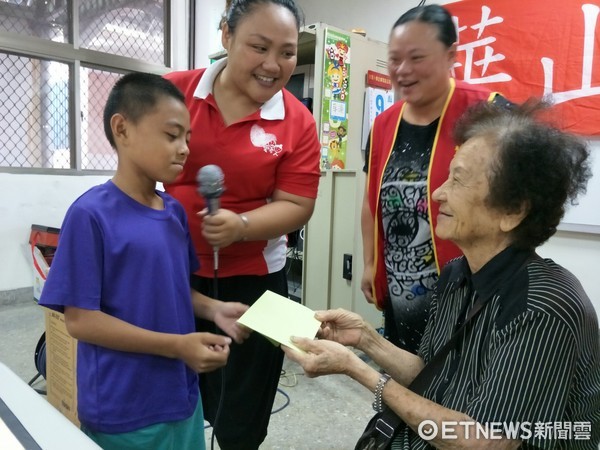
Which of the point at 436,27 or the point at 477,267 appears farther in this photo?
the point at 436,27

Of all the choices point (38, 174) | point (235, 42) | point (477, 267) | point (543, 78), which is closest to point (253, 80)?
point (235, 42)

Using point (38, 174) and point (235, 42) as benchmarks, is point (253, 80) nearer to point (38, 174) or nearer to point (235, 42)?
point (235, 42)

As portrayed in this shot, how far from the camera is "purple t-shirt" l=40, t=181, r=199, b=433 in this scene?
33.3 inches

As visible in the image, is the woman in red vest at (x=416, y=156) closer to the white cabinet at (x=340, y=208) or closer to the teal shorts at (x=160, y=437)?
the teal shorts at (x=160, y=437)

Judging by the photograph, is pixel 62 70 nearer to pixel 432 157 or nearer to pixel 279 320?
pixel 432 157

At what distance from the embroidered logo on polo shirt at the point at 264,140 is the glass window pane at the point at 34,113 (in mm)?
3149

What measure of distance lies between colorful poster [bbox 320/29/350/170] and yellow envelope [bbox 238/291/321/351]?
1.73m

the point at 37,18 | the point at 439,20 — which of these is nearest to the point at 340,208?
the point at 439,20

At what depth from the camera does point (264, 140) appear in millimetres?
1187

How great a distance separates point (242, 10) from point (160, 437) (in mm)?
1004

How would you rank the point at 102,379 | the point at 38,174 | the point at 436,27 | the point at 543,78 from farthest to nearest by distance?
the point at 38,174 → the point at 543,78 → the point at 436,27 → the point at 102,379

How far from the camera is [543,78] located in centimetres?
224

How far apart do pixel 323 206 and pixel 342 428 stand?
1230 mm

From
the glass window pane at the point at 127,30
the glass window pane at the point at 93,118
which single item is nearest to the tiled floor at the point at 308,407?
the glass window pane at the point at 93,118
